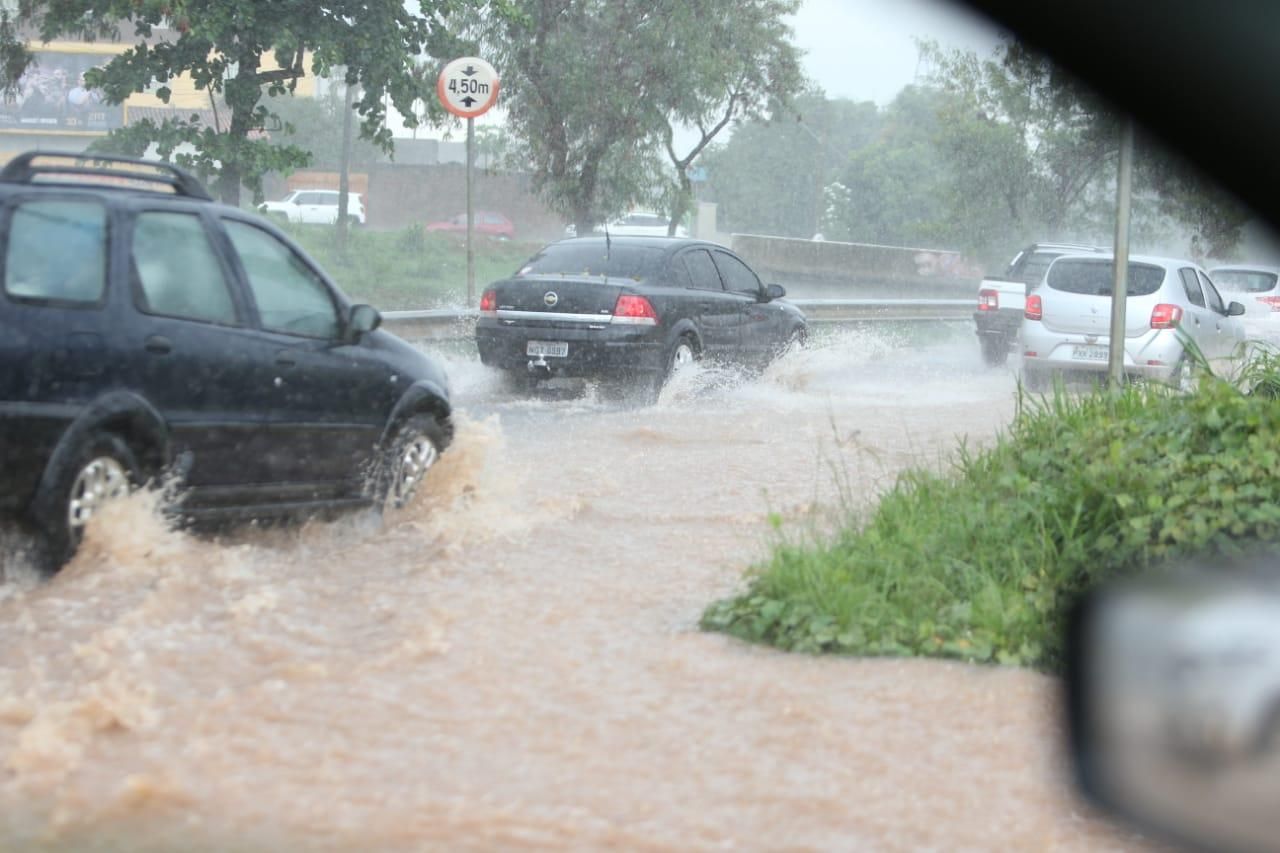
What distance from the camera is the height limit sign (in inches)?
690

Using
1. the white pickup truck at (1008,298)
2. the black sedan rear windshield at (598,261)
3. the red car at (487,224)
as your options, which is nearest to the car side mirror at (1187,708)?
the black sedan rear windshield at (598,261)

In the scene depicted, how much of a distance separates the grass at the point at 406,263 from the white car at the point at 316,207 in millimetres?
10228

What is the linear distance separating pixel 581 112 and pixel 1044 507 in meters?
19.6

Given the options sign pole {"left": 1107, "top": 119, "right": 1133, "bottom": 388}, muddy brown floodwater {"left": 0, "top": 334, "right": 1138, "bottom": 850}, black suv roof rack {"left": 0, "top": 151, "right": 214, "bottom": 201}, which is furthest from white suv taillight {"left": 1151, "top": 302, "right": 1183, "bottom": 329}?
black suv roof rack {"left": 0, "top": 151, "right": 214, "bottom": 201}

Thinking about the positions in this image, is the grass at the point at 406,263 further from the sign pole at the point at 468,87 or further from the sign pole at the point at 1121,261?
the sign pole at the point at 1121,261

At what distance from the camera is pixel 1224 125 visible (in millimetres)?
22906

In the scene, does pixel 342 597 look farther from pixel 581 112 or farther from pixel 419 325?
pixel 581 112

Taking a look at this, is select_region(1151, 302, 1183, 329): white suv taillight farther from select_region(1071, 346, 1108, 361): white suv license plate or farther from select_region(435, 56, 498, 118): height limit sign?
select_region(435, 56, 498, 118): height limit sign

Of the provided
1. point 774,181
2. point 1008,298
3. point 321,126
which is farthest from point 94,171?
point 774,181

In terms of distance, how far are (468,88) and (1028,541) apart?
39.9ft

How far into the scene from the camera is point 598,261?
1482cm

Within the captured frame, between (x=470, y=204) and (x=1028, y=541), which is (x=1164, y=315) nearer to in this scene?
(x=470, y=204)

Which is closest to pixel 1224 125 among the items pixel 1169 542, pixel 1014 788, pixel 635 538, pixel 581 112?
pixel 581 112

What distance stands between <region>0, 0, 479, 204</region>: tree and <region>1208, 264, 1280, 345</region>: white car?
11994mm
